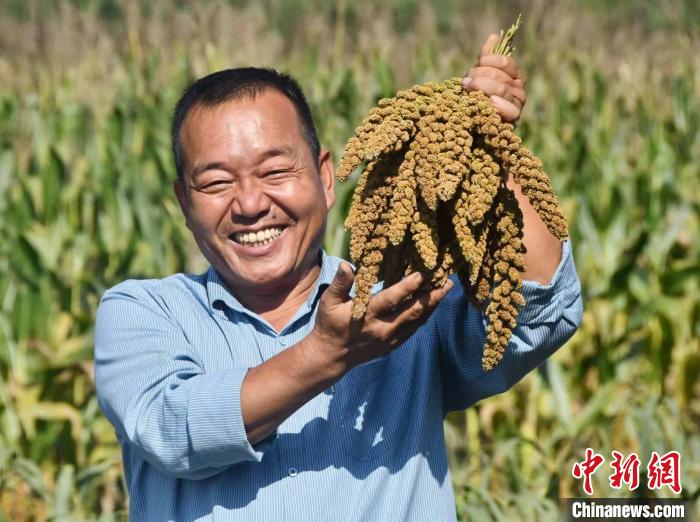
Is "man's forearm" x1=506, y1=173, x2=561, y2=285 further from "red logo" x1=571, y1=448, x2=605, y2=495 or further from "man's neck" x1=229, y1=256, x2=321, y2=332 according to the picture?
"red logo" x1=571, y1=448, x2=605, y2=495

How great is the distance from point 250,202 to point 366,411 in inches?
17.1

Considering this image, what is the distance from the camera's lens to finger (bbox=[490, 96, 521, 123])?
1.76m

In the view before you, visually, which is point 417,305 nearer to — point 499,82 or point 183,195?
point 499,82

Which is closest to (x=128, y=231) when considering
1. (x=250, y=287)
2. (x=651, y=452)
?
(x=651, y=452)

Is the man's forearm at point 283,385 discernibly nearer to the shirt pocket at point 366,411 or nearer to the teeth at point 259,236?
the shirt pocket at point 366,411

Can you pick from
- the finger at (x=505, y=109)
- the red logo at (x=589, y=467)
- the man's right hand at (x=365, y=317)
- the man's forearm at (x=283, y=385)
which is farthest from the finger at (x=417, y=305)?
the red logo at (x=589, y=467)

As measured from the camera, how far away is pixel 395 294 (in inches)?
67.2

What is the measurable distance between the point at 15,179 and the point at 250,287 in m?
4.60

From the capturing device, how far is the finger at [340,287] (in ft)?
5.65

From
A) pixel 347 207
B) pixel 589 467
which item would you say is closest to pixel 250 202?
pixel 589 467

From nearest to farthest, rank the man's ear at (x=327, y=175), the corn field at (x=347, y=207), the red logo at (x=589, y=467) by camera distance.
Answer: the man's ear at (x=327, y=175) → the red logo at (x=589, y=467) → the corn field at (x=347, y=207)

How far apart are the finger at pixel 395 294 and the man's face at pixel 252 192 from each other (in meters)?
0.39

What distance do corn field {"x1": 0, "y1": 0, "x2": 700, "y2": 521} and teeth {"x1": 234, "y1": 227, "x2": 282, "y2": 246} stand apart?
3.94ft

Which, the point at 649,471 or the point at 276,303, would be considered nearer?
the point at 276,303
